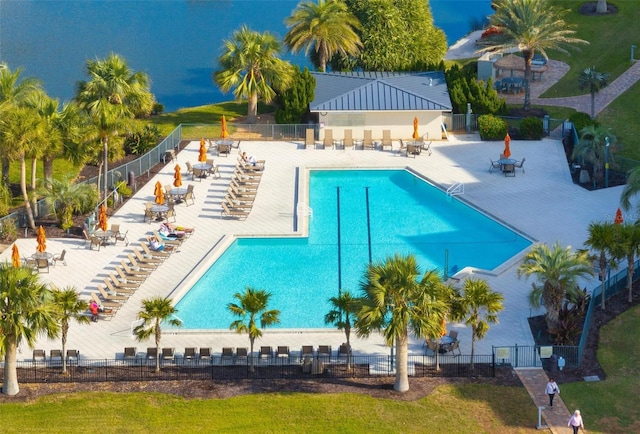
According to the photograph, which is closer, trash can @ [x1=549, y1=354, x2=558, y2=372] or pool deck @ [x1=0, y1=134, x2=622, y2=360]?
trash can @ [x1=549, y1=354, x2=558, y2=372]

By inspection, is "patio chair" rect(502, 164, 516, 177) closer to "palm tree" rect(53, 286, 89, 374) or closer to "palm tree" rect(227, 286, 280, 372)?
"palm tree" rect(227, 286, 280, 372)

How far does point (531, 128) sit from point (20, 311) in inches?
1297

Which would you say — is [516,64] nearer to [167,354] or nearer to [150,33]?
[167,354]

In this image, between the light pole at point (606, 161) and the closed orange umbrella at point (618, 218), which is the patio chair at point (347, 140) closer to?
the light pole at point (606, 161)

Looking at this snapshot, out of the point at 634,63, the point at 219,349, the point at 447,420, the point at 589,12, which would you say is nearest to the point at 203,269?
the point at 219,349

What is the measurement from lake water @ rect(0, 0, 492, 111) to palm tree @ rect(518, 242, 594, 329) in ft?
134

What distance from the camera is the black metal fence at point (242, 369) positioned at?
1754 inches

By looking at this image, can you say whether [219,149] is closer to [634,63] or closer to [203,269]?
[203,269]

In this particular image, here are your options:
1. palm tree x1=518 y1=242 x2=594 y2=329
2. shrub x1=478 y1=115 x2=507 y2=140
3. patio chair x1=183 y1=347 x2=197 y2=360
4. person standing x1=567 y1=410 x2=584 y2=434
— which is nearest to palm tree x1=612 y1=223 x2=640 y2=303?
palm tree x1=518 y1=242 x2=594 y2=329

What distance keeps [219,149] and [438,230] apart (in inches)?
533

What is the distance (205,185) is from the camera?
203 feet

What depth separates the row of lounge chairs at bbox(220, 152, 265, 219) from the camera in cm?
5884

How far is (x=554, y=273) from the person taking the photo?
4638 cm

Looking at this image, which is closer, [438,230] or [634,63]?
[438,230]
